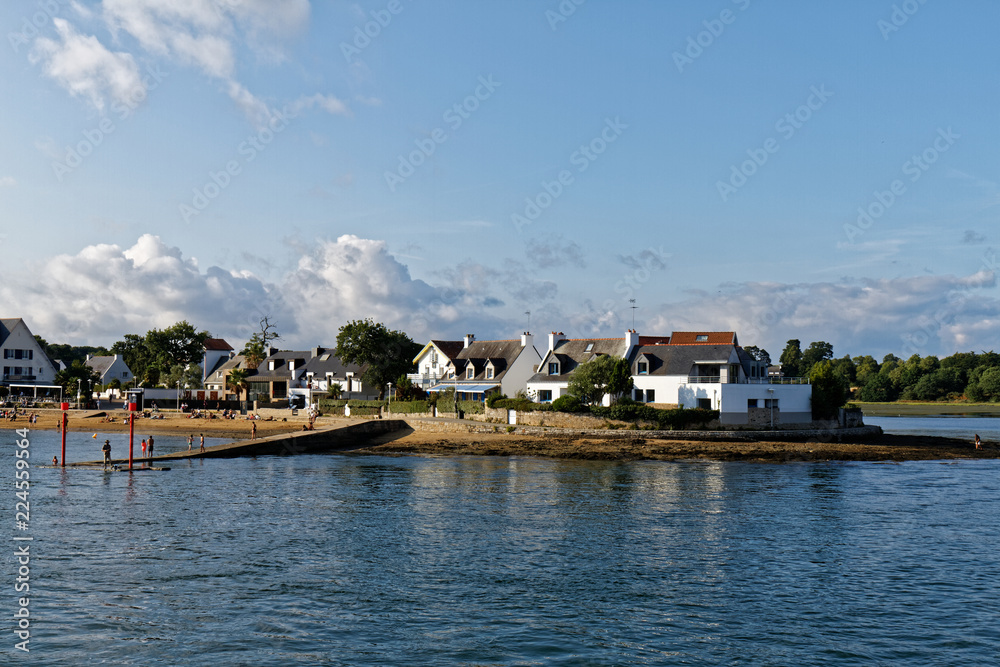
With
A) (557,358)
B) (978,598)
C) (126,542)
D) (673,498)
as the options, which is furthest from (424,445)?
(978,598)

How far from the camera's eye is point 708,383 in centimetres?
6994

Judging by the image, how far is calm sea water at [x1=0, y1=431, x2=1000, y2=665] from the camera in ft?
64.7

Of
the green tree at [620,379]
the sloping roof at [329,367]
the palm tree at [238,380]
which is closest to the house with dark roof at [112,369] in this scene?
the palm tree at [238,380]

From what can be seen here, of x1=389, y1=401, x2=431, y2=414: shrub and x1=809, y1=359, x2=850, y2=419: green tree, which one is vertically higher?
x1=809, y1=359, x2=850, y2=419: green tree

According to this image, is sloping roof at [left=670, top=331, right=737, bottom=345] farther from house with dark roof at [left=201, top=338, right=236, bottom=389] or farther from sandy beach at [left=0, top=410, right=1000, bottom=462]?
house with dark roof at [left=201, top=338, right=236, bottom=389]

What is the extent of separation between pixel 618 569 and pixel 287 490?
23476 mm

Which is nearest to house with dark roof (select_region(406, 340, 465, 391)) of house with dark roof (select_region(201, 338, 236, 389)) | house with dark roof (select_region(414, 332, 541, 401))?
house with dark roof (select_region(414, 332, 541, 401))

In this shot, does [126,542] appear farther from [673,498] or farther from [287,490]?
[673,498]

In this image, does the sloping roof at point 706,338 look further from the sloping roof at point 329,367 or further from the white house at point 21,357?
the white house at point 21,357

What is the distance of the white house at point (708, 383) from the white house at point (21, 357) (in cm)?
8064

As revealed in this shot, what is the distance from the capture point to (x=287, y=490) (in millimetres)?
44594

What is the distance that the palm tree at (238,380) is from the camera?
4911 inches

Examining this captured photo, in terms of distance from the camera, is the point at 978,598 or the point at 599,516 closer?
the point at 978,598

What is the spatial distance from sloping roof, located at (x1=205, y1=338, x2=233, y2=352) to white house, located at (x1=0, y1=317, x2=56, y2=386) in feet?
98.7
